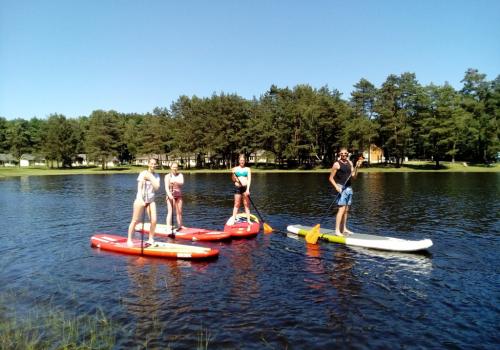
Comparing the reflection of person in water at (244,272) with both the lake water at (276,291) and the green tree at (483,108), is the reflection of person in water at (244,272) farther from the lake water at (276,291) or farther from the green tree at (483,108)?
the green tree at (483,108)

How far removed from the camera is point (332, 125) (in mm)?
95875

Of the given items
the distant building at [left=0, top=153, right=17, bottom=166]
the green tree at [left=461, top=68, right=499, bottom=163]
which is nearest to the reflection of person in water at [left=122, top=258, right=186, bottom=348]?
the green tree at [left=461, top=68, right=499, bottom=163]

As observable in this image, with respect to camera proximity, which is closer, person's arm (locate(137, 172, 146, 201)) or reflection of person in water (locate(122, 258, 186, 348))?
reflection of person in water (locate(122, 258, 186, 348))

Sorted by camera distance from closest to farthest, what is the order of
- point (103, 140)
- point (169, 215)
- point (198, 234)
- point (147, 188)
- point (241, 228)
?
point (147, 188) → point (198, 234) → point (169, 215) → point (241, 228) → point (103, 140)

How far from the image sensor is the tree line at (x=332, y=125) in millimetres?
93562

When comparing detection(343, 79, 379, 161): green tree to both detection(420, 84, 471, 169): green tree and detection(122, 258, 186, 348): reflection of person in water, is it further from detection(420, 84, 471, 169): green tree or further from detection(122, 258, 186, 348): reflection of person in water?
detection(122, 258, 186, 348): reflection of person in water

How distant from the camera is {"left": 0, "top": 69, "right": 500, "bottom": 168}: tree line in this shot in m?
93.6

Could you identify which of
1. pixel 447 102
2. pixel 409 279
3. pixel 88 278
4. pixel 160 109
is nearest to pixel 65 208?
pixel 88 278

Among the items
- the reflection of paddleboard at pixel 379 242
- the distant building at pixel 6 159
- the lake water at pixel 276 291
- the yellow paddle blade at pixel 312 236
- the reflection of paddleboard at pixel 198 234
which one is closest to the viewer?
the lake water at pixel 276 291

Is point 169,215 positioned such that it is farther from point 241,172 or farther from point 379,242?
point 379,242

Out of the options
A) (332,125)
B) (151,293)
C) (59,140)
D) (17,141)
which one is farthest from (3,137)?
(151,293)

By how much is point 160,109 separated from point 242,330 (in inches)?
4859

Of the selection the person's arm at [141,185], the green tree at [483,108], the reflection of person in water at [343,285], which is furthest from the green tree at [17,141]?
the reflection of person in water at [343,285]

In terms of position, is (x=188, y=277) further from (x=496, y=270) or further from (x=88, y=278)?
(x=496, y=270)
